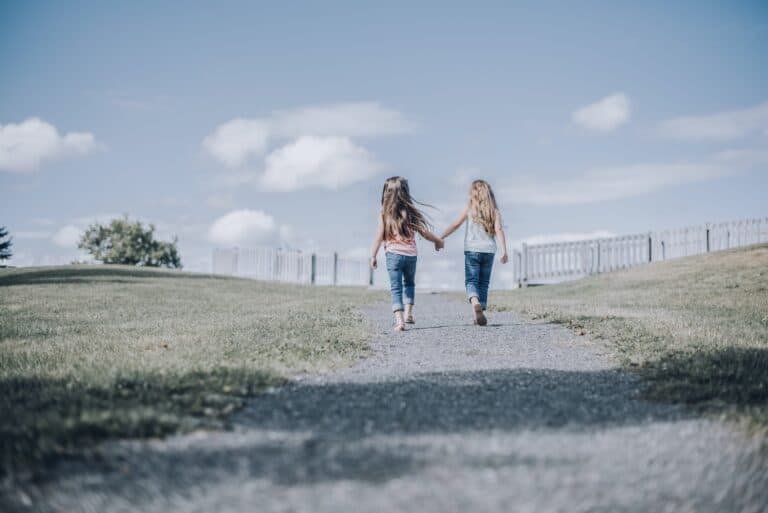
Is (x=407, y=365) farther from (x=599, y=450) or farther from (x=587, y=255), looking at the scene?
(x=587, y=255)

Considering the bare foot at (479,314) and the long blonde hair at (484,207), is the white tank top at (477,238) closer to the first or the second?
the long blonde hair at (484,207)

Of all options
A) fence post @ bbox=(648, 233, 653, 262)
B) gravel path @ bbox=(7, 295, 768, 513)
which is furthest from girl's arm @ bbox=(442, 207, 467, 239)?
fence post @ bbox=(648, 233, 653, 262)

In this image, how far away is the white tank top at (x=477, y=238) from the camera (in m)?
9.16

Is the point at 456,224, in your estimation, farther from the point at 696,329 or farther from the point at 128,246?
the point at 128,246

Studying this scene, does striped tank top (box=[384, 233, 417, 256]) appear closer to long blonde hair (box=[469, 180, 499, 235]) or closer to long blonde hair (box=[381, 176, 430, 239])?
long blonde hair (box=[381, 176, 430, 239])

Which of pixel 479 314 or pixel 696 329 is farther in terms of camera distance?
pixel 479 314

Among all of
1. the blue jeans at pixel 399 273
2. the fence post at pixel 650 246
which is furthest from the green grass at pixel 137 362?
the fence post at pixel 650 246

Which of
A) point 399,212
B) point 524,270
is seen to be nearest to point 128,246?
point 524,270

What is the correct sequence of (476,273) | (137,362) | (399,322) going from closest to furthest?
(137,362), (399,322), (476,273)

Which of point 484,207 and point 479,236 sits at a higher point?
point 484,207

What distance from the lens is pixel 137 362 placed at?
613cm

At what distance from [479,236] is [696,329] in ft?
10.2

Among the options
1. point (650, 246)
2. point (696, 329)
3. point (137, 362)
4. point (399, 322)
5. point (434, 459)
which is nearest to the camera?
point (434, 459)

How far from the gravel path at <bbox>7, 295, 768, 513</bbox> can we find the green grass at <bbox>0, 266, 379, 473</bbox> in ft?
0.98
